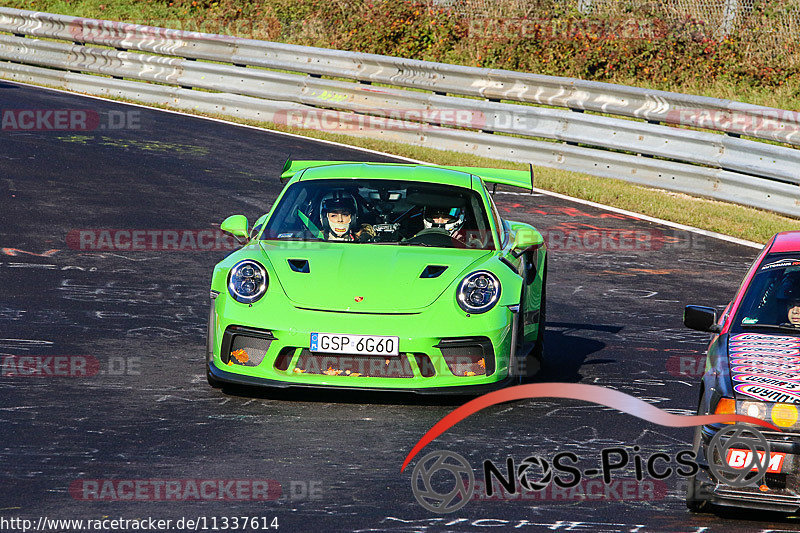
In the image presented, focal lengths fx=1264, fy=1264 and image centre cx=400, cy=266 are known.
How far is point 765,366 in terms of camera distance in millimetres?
5973

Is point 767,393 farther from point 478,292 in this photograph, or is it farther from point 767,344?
point 478,292

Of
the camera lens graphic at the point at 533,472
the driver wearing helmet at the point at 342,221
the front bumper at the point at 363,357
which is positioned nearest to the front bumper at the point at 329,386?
the front bumper at the point at 363,357

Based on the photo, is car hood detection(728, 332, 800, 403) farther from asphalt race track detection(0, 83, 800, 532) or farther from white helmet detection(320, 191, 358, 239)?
white helmet detection(320, 191, 358, 239)

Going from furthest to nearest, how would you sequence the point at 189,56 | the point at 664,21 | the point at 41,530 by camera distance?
the point at 664,21, the point at 189,56, the point at 41,530

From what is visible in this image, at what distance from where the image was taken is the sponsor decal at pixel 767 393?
5656mm

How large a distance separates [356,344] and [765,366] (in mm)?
2418

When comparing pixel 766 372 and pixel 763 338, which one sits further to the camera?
pixel 763 338

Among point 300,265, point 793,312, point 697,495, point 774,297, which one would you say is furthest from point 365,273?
point 697,495

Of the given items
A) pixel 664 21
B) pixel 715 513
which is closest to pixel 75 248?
pixel 715 513

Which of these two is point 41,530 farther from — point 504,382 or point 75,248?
point 75,248

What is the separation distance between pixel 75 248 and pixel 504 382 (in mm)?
5757

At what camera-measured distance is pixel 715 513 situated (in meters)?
5.84

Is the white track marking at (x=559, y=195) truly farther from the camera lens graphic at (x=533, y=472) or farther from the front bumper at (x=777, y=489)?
the front bumper at (x=777, y=489)

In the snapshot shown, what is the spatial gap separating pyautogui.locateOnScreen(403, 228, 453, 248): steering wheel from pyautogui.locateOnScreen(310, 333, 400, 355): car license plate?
4.34 feet
